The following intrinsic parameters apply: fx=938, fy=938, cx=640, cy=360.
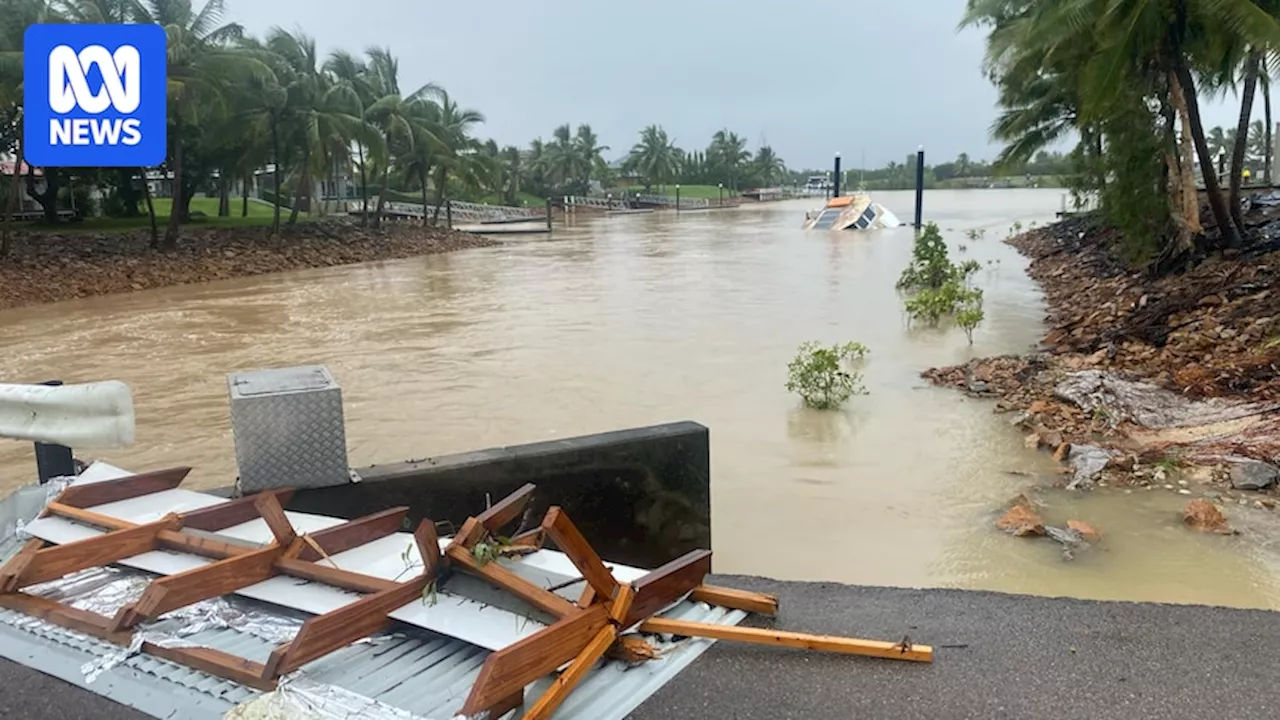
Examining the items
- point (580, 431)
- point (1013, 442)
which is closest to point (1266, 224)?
point (1013, 442)

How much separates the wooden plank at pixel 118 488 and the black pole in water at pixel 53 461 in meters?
0.51

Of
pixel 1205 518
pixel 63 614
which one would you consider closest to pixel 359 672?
pixel 63 614

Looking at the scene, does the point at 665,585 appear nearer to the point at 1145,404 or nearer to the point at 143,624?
the point at 143,624

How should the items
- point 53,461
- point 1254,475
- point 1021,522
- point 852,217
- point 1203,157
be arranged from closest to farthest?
point 53,461
point 1021,522
point 1254,475
point 1203,157
point 852,217

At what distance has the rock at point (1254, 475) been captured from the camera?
652cm

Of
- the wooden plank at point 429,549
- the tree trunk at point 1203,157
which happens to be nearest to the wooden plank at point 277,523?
the wooden plank at point 429,549

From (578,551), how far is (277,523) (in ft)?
4.10

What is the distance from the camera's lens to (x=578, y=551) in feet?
9.51

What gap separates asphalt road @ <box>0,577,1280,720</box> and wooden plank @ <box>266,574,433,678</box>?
598mm

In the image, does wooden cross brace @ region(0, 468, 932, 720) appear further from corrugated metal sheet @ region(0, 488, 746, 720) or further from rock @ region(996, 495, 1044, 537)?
rock @ region(996, 495, 1044, 537)

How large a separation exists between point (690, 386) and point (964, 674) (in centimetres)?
845

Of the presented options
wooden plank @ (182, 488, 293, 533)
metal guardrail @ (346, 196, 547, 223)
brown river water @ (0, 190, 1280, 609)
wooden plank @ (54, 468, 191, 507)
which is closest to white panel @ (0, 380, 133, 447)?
wooden plank @ (54, 468, 191, 507)

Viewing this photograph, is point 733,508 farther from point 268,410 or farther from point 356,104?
point 356,104

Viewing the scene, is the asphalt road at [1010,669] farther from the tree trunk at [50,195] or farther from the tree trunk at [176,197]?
the tree trunk at [50,195]
